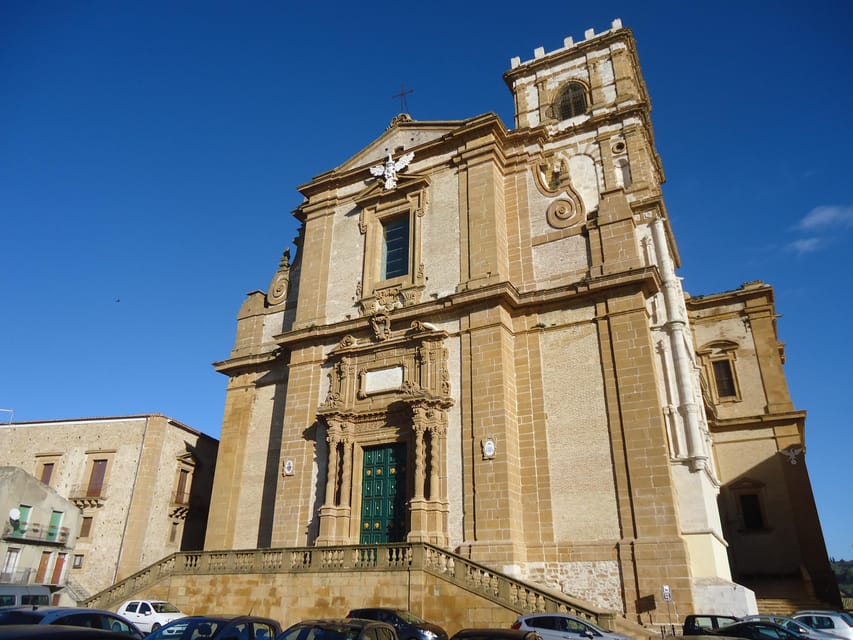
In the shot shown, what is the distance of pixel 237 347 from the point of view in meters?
25.2

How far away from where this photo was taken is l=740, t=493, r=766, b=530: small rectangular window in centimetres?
2512

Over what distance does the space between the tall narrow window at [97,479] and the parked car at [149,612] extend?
1105 centimetres

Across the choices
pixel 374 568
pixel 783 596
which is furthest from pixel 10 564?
pixel 783 596

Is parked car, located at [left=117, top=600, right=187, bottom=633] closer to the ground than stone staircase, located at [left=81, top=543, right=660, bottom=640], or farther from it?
closer to the ground

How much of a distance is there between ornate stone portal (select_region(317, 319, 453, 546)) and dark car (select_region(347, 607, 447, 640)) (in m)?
3.72

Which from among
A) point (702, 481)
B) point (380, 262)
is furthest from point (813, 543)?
point (380, 262)

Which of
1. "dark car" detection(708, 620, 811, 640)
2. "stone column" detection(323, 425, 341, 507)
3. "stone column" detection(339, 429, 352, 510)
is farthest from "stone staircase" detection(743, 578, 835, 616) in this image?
"stone column" detection(323, 425, 341, 507)

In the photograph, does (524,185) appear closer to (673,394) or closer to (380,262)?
(380,262)

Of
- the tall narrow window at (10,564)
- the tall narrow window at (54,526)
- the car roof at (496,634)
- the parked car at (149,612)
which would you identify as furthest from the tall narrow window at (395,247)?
the tall narrow window at (10,564)

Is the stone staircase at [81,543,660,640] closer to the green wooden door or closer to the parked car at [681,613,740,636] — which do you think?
the parked car at [681,613,740,636]

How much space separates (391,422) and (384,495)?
2148mm

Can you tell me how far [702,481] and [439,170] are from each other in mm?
13315

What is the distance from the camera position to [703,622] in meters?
13.5

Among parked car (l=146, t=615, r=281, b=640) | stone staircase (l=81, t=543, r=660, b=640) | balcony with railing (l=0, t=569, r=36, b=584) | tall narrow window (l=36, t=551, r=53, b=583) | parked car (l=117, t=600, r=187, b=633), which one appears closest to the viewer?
parked car (l=146, t=615, r=281, b=640)
